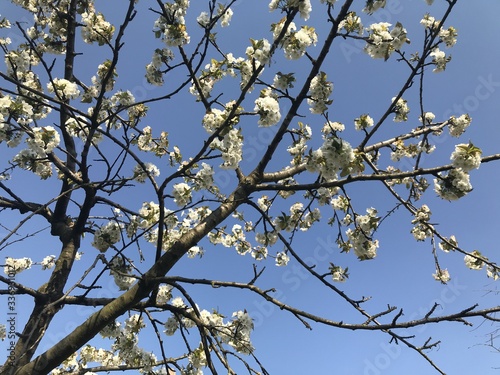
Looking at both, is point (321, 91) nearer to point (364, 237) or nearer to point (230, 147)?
point (230, 147)

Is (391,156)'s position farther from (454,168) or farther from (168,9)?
(168,9)

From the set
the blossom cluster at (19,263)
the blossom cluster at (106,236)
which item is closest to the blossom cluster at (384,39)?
the blossom cluster at (106,236)

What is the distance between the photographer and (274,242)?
4777mm

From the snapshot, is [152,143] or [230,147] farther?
[152,143]

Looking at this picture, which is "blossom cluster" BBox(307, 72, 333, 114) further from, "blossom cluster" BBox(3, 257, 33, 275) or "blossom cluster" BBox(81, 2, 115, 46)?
"blossom cluster" BBox(3, 257, 33, 275)

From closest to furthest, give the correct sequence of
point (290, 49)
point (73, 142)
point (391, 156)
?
point (290, 49) → point (73, 142) → point (391, 156)

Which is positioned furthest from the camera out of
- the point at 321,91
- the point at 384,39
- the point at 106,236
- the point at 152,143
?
the point at 152,143

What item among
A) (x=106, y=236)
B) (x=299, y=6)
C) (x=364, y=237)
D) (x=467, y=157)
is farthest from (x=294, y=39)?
(x=106, y=236)

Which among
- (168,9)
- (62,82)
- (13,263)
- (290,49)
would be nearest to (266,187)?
(290,49)

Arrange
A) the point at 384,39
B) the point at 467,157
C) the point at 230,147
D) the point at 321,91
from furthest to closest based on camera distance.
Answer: the point at 384,39
the point at 321,91
the point at 230,147
the point at 467,157

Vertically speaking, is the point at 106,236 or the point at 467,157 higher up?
the point at 106,236

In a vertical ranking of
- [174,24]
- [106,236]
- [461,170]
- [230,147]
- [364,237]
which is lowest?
[461,170]

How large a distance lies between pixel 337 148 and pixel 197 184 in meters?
1.76

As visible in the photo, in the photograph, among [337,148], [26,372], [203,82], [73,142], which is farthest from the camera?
[73,142]
